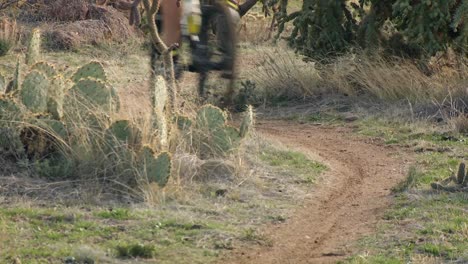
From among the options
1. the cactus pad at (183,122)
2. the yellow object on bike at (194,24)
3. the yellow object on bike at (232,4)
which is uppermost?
the yellow object on bike at (232,4)

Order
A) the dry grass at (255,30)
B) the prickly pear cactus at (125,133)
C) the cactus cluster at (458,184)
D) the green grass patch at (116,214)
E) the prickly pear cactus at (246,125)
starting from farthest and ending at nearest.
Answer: the dry grass at (255,30), the prickly pear cactus at (246,125), the cactus cluster at (458,184), the prickly pear cactus at (125,133), the green grass patch at (116,214)

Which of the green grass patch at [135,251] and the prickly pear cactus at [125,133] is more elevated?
the prickly pear cactus at [125,133]

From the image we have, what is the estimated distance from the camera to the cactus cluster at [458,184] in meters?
9.57

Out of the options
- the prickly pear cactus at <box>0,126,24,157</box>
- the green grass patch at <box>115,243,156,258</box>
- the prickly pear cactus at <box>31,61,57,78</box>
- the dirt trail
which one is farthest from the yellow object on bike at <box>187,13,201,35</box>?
the green grass patch at <box>115,243,156,258</box>

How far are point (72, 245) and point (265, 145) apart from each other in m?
3.89

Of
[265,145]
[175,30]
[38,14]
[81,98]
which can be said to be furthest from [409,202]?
[38,14]

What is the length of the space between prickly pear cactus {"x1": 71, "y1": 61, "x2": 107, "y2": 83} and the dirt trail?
2309 millimetres

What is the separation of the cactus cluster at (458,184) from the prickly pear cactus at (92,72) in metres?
3.28

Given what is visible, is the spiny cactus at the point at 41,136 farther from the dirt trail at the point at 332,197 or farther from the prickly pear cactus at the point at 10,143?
the dirt trail at the point at 332,197

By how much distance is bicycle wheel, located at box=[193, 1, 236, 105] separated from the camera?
11703mm

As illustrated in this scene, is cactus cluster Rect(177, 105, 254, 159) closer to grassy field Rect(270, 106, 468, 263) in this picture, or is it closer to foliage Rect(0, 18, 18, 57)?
grassy field Rect(270, 106, 468, 263)

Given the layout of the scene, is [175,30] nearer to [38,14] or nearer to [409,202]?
[409,202]

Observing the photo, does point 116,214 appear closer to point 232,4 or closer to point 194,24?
point 194,24

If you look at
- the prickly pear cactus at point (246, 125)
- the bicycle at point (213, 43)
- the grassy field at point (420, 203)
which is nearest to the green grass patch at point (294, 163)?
the prickly pear cactus at point (246, 125)
